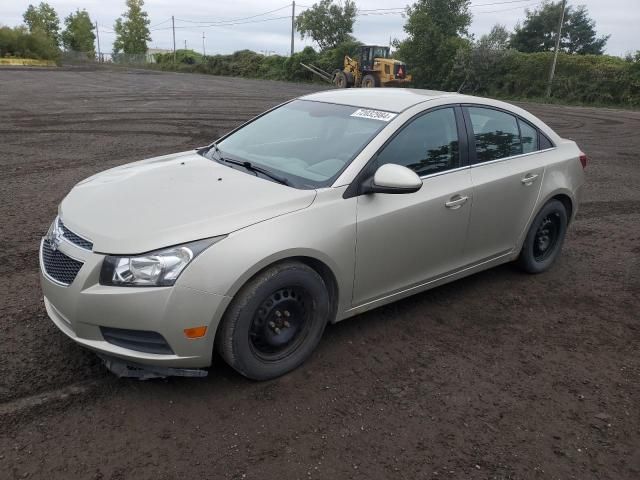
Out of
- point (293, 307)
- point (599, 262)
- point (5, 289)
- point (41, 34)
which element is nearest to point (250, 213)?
point (293, 307)

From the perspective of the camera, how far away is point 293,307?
3.19m

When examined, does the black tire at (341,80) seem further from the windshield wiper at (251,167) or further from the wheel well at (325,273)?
the wheel well at (325,273)

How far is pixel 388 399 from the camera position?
3.08 meters

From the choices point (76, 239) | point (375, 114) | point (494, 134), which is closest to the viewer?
point (76, 239)

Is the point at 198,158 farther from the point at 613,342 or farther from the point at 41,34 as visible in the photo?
the point at 41,34

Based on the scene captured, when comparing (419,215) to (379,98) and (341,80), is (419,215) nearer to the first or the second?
(379,98)

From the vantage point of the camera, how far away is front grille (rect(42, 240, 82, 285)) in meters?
2.87

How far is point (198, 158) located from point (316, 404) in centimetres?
203

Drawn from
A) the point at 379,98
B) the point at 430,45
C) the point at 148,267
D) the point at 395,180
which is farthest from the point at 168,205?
the point at 430,45

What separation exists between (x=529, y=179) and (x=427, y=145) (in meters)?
1.11

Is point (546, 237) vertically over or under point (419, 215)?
under

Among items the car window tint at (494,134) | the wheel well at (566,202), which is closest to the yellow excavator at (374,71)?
the wheel well at (566,202)

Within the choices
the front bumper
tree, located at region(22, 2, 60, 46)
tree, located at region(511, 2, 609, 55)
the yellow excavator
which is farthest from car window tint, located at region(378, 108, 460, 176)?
tree, located at region(22, 2, 60, 46)

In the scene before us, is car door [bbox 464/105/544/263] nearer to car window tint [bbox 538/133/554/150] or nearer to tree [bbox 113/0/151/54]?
car window tint [bbox 538/133/554/150]
